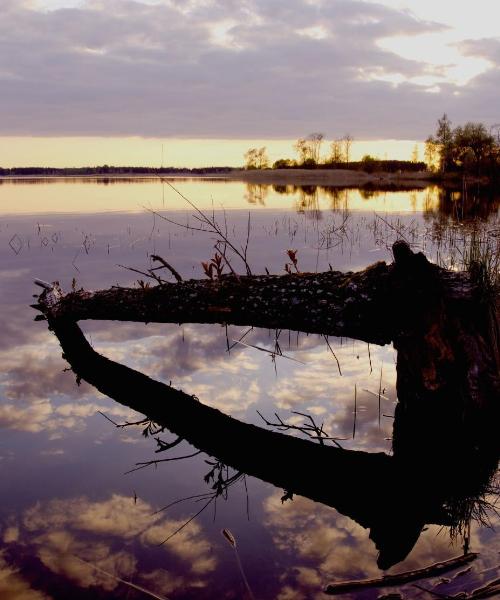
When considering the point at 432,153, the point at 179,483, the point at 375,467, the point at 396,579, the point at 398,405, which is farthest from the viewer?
the point at 432,153

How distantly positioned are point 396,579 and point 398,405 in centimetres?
232

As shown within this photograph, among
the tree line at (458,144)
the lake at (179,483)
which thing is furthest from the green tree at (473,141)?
the lake at (179,483)

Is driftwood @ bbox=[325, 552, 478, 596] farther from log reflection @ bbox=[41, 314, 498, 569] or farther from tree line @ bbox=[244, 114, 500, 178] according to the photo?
tree line @ bbox=[244, 114, 500, 178]

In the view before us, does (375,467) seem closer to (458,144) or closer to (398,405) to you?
(398,405)

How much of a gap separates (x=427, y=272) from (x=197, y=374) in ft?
10.4

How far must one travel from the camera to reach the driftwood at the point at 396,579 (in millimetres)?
3191

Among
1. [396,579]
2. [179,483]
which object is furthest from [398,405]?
[396,579]

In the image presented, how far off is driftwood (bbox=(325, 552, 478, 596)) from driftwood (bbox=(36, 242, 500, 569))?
11.1 inches

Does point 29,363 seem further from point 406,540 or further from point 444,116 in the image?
point 444,116

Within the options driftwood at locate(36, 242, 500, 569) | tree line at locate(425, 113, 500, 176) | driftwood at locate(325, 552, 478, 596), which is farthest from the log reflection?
tree line at locate(425, 113, 500, 176)

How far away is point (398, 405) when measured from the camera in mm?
5430

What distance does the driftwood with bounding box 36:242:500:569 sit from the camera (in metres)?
4.33

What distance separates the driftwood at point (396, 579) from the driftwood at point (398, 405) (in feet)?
0.93

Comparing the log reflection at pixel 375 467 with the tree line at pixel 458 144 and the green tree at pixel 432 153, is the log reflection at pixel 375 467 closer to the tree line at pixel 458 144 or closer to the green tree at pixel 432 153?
the tree line at pixel 458 144
